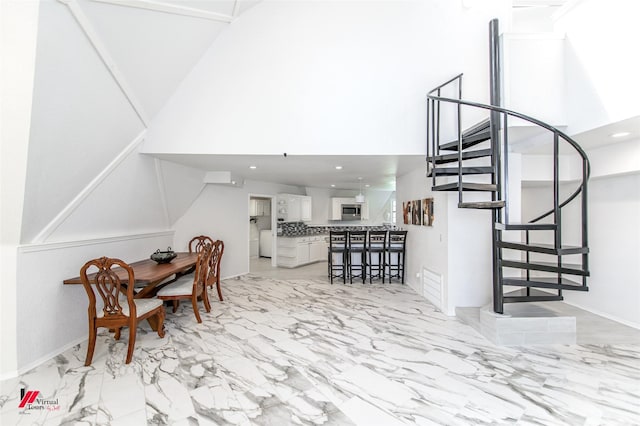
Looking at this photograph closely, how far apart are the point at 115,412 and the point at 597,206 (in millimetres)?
6016

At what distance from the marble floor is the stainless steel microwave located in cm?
558

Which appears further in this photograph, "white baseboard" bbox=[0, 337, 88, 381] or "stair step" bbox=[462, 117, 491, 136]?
"stair step" bbox=[462, 117, 491, 136]

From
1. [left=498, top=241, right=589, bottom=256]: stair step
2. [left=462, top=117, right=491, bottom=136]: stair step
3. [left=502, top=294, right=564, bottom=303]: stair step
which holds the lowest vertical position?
[left=502, top=294, right=564, bottom=303]: stair step

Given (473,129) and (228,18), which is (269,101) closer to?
(228,18)

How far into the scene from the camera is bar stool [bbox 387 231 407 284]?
595 cm

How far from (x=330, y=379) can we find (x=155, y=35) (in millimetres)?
3757

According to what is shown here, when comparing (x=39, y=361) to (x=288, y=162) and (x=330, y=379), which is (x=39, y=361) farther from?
(x=288, y=162)

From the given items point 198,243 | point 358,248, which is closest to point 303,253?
point 358,248

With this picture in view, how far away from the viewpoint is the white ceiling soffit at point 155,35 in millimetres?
2598

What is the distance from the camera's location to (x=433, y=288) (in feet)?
15.0

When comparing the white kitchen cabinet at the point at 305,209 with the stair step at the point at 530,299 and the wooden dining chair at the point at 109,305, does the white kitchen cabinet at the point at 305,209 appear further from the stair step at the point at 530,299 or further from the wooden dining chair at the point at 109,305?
the stair step at the point at 530,299

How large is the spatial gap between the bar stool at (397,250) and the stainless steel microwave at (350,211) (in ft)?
10.3

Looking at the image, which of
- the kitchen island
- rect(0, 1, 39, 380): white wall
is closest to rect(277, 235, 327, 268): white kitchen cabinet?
the kitchen island

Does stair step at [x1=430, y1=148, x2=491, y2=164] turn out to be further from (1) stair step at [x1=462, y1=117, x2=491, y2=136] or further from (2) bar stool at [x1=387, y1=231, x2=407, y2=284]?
(2) bar stool at [x1=387, y1=231, x2=407, y2=284]
